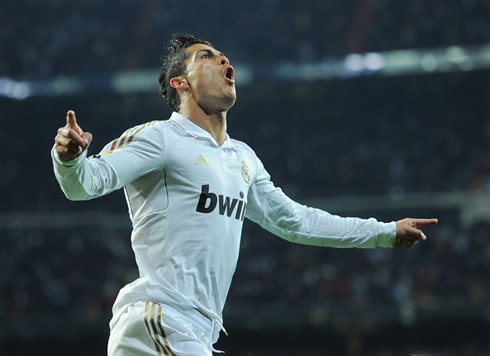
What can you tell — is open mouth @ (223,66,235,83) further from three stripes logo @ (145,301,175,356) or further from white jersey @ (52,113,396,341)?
three stripes logo @ (145,301,175,356)

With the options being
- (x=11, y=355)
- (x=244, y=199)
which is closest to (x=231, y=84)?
(x=244, y=199)

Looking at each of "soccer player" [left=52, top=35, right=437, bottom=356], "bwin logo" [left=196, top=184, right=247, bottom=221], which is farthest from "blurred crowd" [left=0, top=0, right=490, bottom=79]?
"bwin logo" [left=196, top=184, right=247, bottom=221]

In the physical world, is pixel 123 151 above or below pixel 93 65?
below

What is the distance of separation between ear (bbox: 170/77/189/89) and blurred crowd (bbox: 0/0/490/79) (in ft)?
64.5

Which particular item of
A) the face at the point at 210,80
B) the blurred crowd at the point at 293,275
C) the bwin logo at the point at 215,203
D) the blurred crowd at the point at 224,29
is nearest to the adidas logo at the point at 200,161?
the bwin logo at the point at 215,203

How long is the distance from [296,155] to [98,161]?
1989cm

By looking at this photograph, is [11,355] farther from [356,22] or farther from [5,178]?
[356,22]

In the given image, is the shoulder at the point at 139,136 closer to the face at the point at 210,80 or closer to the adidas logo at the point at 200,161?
the adidas logo at the point at 200,161

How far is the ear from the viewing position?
4.08 m

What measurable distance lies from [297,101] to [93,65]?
7.46m

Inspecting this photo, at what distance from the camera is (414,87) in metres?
24.6

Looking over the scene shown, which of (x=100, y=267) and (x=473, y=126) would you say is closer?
(x=100, y=267)

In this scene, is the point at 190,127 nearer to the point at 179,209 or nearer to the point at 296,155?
the point at 179,209

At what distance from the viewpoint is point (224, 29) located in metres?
24.8
